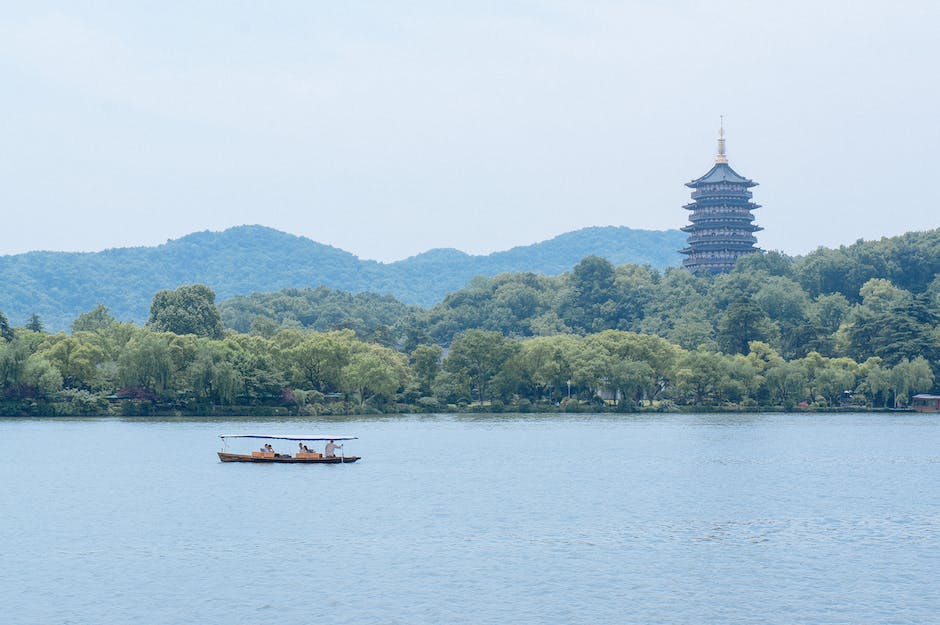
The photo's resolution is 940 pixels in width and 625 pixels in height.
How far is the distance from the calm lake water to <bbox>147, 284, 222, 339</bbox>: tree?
3870 cm

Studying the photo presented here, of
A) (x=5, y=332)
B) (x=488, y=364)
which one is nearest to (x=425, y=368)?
(x=488, y=364)

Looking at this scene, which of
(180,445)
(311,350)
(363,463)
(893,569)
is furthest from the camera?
(311,350)

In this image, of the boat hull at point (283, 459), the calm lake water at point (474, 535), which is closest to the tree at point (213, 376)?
the calm lake water at point (474, 535)

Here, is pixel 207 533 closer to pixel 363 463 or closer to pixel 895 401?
pixel 363 463

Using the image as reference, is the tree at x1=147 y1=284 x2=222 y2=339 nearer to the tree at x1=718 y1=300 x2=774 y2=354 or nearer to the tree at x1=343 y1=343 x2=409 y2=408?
the tree at x1=343 y1=343 x2=409 y2=408

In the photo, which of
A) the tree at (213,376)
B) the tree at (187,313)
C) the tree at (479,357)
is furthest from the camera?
the tree at (187,313)

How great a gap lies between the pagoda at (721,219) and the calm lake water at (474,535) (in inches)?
4155

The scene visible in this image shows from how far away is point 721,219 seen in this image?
574 feet

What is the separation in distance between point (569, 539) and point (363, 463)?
24.1 meters

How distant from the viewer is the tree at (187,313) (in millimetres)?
109562

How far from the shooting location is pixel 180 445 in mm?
69812

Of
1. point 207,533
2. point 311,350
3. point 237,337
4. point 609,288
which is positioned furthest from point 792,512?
point 609,288

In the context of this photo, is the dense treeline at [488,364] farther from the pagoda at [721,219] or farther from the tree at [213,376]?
the pagoda at [721,219]

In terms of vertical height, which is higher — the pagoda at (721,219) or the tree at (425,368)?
the pagoda at (721,219)
